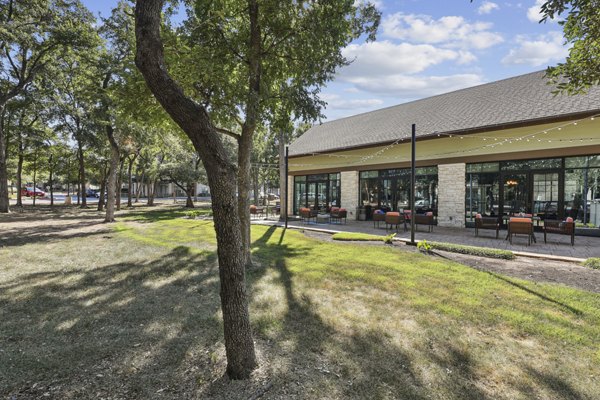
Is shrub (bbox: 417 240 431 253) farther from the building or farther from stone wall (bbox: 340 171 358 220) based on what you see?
stone wall (bbox: 340 171 358 220)

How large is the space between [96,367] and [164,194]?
7718 centimetres

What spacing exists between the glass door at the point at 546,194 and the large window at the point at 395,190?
4.00m

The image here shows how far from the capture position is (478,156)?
45.6 feet

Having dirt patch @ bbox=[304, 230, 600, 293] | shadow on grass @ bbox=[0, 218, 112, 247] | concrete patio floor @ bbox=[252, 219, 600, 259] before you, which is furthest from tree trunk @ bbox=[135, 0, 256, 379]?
shadow on grass @ bbox=[0, 218, 112, 247]

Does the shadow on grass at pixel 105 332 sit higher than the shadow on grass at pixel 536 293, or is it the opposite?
the shadow on grass at pixel 536 293

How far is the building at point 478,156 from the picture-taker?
11594 millimetres

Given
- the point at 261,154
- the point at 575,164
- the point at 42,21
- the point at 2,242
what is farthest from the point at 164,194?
the point at 575,164

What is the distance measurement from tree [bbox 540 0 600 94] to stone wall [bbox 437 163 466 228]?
33.7 feet

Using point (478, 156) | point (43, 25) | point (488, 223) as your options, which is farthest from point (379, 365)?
point (43, 25)

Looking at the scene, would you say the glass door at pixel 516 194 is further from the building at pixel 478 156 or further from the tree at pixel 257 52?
the tree at pixel 257 52

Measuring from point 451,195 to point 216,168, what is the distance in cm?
1428

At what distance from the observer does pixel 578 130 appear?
11469mm

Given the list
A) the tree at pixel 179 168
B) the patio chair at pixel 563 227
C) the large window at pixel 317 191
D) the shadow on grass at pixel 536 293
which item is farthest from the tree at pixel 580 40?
the tree at pixel 179 168

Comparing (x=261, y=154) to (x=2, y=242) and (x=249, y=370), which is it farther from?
(x=249, y=370)
